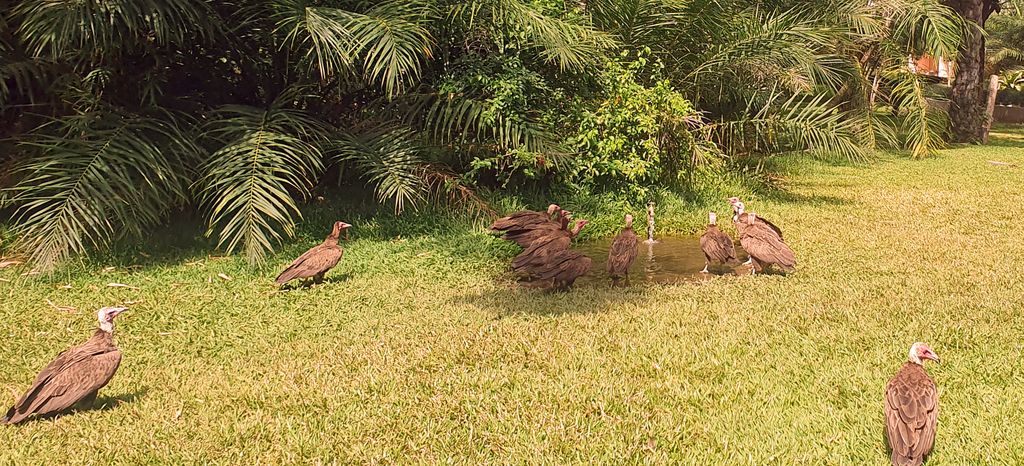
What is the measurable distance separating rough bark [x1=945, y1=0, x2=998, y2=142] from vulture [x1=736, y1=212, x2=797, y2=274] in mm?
13483

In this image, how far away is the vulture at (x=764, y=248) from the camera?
20.4 ft

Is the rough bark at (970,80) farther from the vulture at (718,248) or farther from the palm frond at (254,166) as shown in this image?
the palm frond at (254,166)

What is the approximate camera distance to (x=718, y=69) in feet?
31.5

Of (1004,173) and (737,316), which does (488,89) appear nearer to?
(737,316)

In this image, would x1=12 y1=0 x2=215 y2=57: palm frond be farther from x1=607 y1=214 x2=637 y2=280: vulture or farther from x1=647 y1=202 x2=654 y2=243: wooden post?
x1=647 y1=202 x2=654 y2=243: wooden post

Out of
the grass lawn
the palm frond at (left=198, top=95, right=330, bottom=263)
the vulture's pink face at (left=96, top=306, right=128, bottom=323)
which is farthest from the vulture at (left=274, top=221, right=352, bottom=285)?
the vulture's pink face at (left=96, top=306, right=128, bottom=323)

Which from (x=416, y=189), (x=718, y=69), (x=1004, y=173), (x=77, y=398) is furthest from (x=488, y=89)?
→ (x=1004, y=173)

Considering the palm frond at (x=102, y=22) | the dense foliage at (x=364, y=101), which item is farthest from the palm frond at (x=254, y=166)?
the palm frond at (x=102, y=22)

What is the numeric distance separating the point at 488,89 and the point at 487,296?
9.01 feet

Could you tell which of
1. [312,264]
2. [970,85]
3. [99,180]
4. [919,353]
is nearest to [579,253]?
[312,264]

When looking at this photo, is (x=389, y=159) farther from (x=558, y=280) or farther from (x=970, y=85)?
(x=970, y=85)

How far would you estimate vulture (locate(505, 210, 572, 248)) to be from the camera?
6652 mm

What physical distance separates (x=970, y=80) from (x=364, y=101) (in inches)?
608

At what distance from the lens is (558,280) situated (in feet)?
19.7
